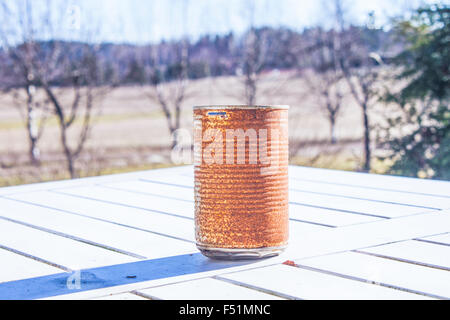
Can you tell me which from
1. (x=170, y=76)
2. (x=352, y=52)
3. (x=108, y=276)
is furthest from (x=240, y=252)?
(x=170, y=76)

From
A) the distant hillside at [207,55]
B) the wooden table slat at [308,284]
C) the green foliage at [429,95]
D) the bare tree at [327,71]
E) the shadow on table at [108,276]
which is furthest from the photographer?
the bare tree at [327,71]

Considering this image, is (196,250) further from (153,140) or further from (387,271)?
(153,140)

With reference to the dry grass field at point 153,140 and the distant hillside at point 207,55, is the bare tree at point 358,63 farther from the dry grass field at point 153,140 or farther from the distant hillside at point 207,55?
the dry grass field at point 153,140

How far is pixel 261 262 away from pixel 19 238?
1.10 meters

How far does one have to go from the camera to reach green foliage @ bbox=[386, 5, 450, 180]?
284 inches

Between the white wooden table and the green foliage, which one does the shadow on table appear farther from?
the green foliage

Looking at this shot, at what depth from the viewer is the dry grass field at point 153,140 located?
49.2 feet

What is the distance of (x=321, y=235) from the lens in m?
2.65

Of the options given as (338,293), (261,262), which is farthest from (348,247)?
(338,293)

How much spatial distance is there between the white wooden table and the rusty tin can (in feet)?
0.26

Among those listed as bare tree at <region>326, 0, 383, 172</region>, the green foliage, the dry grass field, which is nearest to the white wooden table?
the green foliage

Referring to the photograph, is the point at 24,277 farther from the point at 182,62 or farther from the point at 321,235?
the point at 182,62

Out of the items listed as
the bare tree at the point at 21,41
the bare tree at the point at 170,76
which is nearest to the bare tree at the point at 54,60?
the bare tree at the point at 21,41
